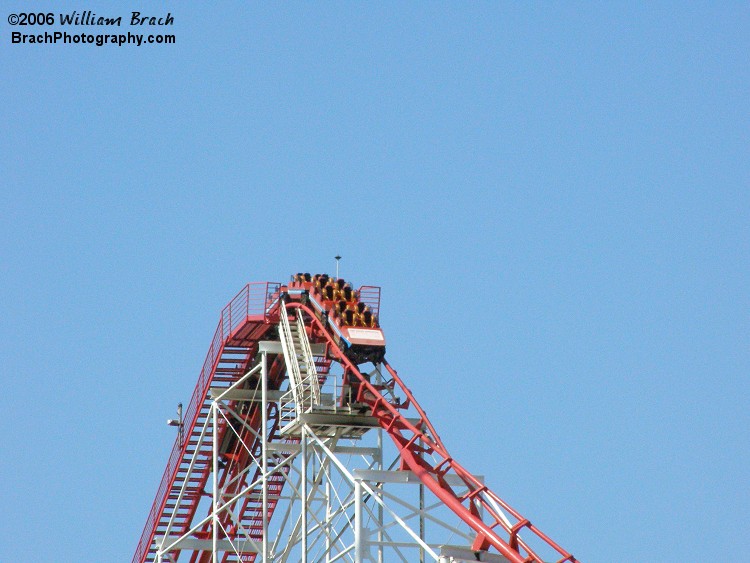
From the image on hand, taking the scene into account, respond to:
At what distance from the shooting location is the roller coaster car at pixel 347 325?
75.6 meters

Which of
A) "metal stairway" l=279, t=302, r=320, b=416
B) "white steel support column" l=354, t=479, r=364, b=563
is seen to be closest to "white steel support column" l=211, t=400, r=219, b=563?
"metal stairway" l=279, t=302, r=320, b=416

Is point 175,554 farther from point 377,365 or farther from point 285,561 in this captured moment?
point 377,365

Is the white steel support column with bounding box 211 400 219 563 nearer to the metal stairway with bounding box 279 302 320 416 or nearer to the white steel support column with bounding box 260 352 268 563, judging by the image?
the white steel support column with bounding box 260 352 268 563

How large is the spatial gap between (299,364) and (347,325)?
2615 mm

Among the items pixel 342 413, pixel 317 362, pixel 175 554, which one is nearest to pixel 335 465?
pixel 342 413

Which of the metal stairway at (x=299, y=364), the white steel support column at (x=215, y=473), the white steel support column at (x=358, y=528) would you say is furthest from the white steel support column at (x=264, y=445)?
the white steel support column at (x=358, y=528)

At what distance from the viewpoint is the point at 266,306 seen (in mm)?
79750

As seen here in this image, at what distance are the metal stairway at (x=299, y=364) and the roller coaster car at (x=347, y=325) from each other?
88 centimetres

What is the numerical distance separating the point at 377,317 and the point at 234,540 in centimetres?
1191

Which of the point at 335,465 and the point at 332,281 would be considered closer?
the point at 335,465

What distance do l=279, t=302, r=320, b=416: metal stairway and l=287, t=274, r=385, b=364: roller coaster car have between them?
0.88 metres

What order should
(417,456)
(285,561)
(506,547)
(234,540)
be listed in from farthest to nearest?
(234,540), (285,561), (417,456), (506,547)

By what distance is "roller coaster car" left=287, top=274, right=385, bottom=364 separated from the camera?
75625mm

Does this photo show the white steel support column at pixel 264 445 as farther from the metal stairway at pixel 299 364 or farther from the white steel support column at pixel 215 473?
the white steel support column at pixel 215 473
